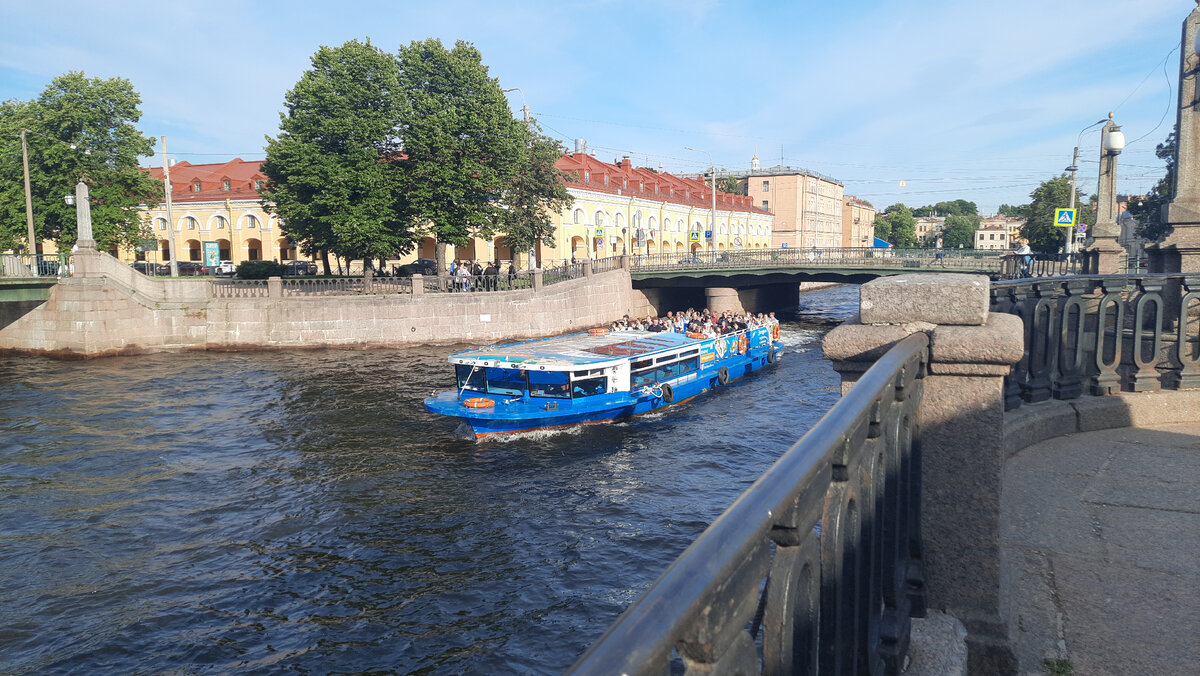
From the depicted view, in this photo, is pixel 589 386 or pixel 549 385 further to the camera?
pixel 589 386

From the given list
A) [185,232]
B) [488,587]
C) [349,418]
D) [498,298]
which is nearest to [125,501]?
[349,418]

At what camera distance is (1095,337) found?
695cm

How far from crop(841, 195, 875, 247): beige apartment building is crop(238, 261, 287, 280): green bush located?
91.9 meters

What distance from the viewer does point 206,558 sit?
12.7 metres

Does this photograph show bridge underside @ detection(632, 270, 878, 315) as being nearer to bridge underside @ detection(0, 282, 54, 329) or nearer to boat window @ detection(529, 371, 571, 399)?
boat window @ detection(529, 371, 571, 399)

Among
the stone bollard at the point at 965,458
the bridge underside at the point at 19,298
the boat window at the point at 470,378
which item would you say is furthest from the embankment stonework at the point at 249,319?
the stone bollard at the point at 965,458

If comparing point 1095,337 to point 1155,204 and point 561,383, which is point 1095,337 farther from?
point 1155,204

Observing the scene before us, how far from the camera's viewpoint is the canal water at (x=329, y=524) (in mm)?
10383

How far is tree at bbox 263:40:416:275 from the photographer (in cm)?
3669

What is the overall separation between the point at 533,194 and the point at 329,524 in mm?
32404

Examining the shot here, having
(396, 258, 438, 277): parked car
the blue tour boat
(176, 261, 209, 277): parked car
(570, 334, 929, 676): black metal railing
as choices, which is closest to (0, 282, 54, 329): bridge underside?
(396, 258, 438, 277): parked car

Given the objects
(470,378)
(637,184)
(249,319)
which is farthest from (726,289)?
(470,378)

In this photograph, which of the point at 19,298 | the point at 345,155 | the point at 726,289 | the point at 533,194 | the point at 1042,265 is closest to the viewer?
the point at 1042,265

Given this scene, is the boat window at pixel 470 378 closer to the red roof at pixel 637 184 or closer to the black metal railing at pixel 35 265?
the black metal railing at pixel 35 265
